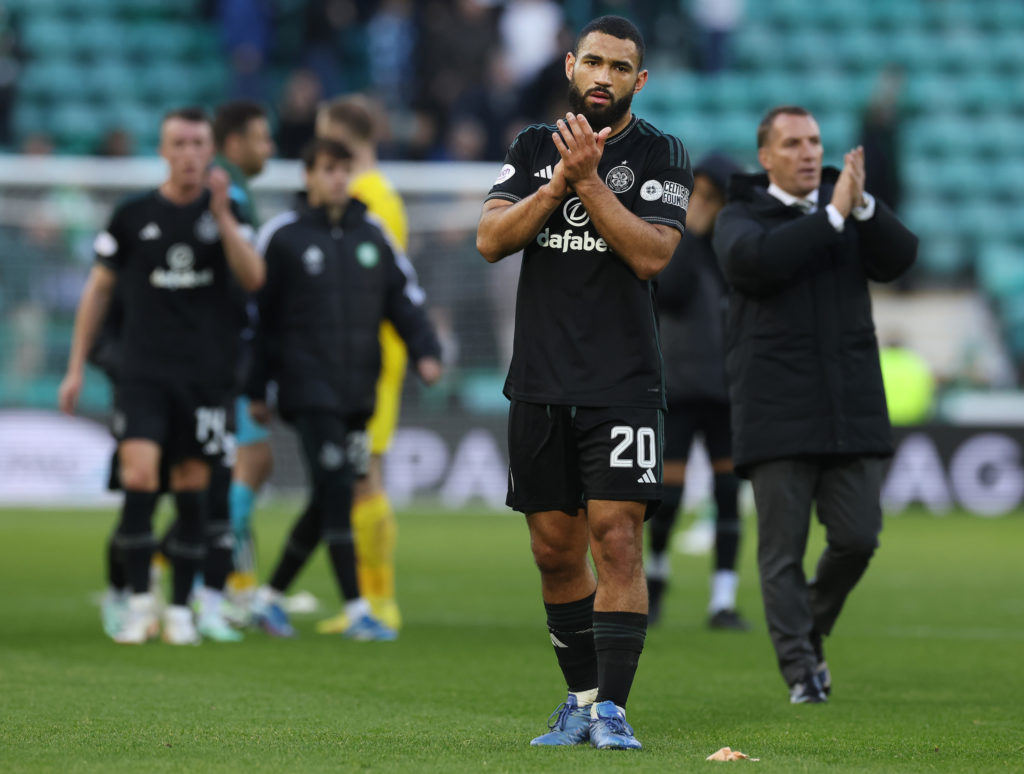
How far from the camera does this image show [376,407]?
798 centimetres

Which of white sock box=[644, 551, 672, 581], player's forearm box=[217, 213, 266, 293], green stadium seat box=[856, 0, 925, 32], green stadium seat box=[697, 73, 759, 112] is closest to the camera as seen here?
player's forearm box=[217, 213, 266, 293]

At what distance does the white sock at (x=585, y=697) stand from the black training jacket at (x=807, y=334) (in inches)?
52.8

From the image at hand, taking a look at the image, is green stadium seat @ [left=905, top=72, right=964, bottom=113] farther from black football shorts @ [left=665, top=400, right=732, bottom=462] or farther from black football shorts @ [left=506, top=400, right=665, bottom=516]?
black football shorts @ [left=506, top=400, right=665, bottom=516]

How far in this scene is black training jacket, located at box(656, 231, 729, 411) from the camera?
8.37 m

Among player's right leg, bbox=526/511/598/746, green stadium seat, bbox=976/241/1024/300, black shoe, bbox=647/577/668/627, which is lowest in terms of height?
black shoe, bbox=647/577/668/627

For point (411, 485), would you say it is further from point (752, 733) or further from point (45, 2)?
point (752, 733)

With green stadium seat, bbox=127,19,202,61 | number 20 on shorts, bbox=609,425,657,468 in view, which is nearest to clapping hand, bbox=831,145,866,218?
number 20 on shorts, bbox=609,425,657,468

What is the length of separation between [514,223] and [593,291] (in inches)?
12.4

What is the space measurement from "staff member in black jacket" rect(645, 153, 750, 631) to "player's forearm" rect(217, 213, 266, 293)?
84.7 inches

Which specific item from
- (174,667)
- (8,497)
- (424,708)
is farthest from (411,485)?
(424,708)

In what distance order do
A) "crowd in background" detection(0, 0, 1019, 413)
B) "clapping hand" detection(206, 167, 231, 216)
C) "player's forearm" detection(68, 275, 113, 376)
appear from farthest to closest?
"crowd in background" detection(0, 0, 1019, 413)
"player's forearm" detection(68, 275, 113, 376)
"clapping hand" detection(206, 167, 231, 216)

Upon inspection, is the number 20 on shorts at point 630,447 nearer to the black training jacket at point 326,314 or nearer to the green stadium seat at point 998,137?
the black training jacket at point 326,314

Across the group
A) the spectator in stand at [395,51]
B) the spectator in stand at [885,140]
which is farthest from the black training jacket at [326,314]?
the spectator in stand at [395,51]

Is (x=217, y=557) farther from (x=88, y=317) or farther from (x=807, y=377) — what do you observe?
(x=807, y=377)
